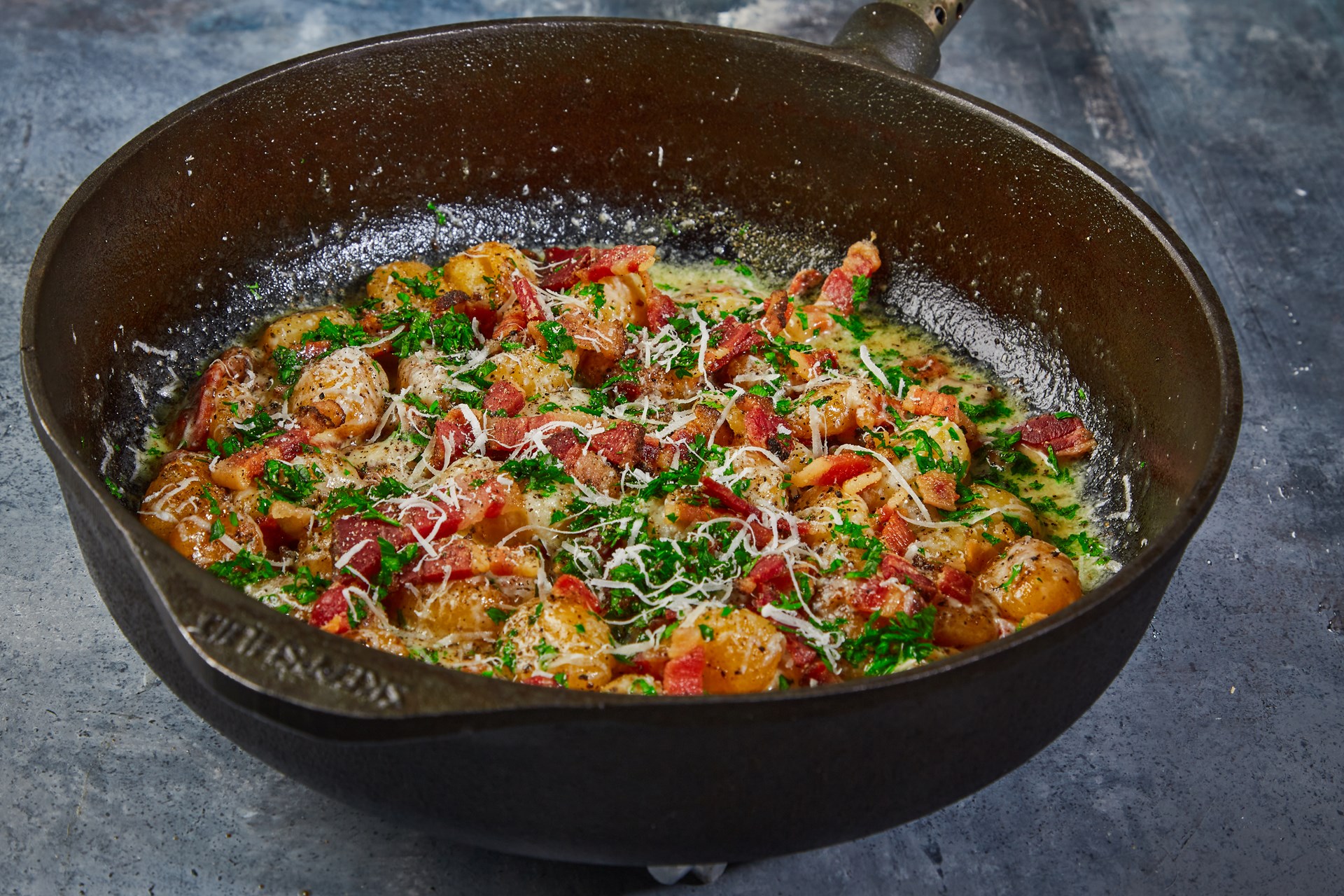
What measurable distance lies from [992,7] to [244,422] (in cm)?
402

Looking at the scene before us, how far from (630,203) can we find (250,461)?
59.8 inches

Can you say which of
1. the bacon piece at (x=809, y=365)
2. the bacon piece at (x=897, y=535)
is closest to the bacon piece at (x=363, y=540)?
the bacon piece at (x=897, y=535)

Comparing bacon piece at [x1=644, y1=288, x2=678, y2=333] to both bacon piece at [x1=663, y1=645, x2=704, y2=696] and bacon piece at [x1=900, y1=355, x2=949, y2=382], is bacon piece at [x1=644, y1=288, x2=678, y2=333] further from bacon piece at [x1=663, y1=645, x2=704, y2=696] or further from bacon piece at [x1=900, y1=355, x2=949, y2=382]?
bacon piece at [x1=663, y1=645, x2=704, y2=696]

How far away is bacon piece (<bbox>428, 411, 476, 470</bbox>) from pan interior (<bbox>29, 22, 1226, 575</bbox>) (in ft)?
2.35

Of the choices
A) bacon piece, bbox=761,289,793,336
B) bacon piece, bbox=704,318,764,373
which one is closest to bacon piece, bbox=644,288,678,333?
bacon piece, bbox=704,318,764,373

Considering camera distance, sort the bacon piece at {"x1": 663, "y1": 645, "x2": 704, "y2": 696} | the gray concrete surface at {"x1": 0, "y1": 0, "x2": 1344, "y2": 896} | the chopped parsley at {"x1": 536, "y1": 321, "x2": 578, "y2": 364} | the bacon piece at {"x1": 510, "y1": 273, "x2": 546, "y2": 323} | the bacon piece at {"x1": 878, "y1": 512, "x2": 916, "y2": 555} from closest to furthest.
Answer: the bacon piece at {"x1": 663, "y1": 645, "x2": 704, "y2": 696} < the gray concrete surface at {"x1": 0, "y1": 0, "x2": 1344, "y2": 896} < the bacon piece at {"x1": 878, "y1": 512, "x2": 916, "y2": 555} < the chopped parsley at {"x1": 536, "y1": 321, "x2": 578, "y2": 364} < the bacon piece at {"x1": 510, "y1": 273, "x2": 546, "y2": 323}

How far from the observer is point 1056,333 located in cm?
339

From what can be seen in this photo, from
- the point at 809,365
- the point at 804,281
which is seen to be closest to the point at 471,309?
the point at 809,365

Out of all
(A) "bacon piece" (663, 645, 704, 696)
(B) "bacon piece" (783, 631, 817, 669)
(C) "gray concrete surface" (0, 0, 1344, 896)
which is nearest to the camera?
(A) "bacon piece" (663, 645, 704, 696)

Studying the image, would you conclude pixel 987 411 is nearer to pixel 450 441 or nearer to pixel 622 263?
pixel 622 263

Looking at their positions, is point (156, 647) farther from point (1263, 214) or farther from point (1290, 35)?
point (1290, 35)

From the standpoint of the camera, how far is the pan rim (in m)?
1.81

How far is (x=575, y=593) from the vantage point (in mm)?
2512

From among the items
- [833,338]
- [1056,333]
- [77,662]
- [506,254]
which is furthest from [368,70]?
[1056,333]
